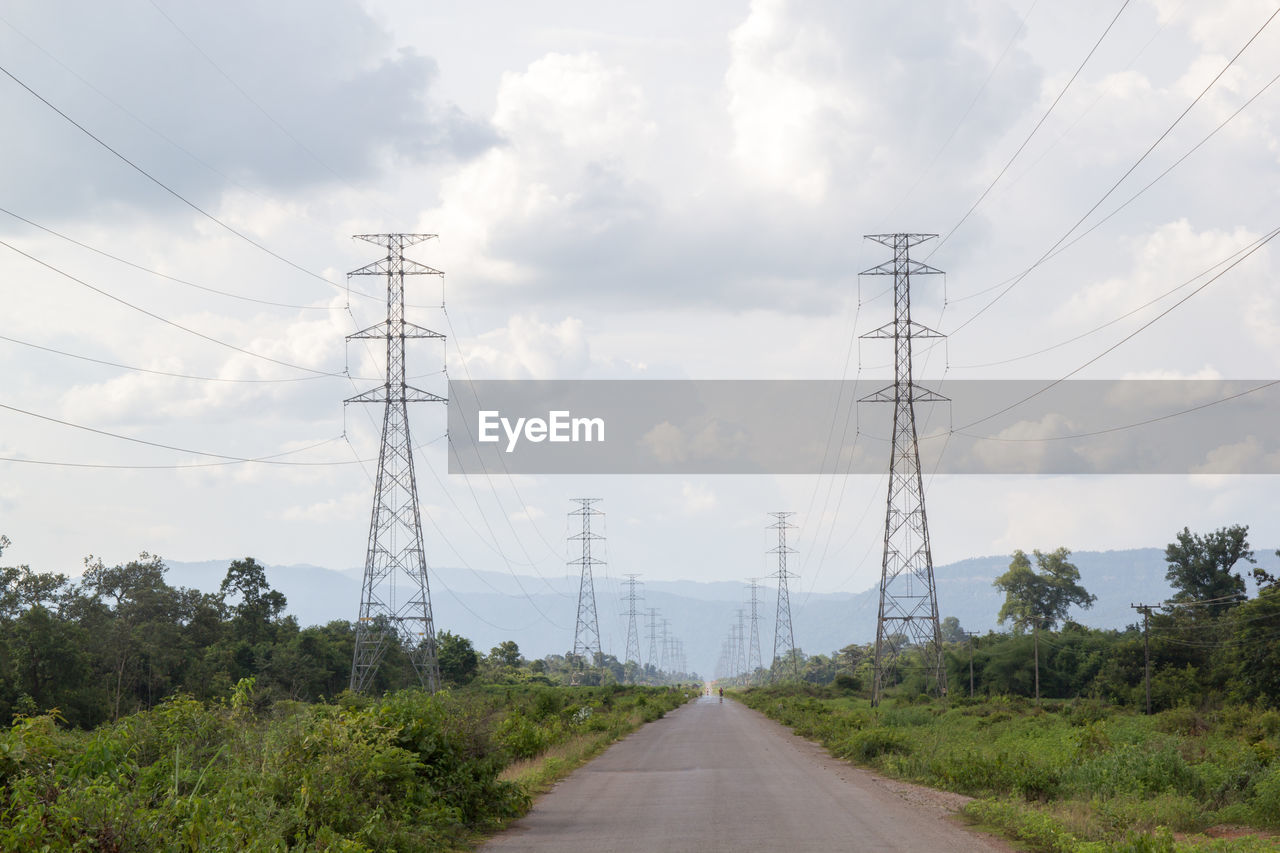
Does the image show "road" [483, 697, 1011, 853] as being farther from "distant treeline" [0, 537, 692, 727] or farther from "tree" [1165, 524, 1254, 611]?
"tree" [1165, 524, 1254, 611]

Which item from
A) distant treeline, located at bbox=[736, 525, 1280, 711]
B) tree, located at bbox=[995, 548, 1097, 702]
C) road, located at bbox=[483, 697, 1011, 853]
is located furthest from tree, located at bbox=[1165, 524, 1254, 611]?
road, located at bbox=[483, 697, 1011, 853]

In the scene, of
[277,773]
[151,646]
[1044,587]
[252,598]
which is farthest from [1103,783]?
[1044,587]

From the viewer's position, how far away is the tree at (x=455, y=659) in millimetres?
94438

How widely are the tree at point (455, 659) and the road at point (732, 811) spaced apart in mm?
64796

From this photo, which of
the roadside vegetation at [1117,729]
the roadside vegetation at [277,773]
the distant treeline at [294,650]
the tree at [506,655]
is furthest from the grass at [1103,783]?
the tree at [506,655]

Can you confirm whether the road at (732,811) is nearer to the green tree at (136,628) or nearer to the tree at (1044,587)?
the green tree at (136,628)

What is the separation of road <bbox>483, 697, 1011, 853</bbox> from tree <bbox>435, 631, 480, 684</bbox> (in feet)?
213

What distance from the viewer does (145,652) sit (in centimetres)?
6203

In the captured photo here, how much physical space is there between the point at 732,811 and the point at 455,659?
81.0m

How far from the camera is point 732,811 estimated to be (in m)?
18.6

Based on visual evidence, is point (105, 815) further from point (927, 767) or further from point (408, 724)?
point (927, 767)

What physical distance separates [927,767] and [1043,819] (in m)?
10.2

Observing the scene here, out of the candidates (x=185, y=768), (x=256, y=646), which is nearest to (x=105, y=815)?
(x=185, y=768)

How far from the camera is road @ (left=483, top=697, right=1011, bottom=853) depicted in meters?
15.0
